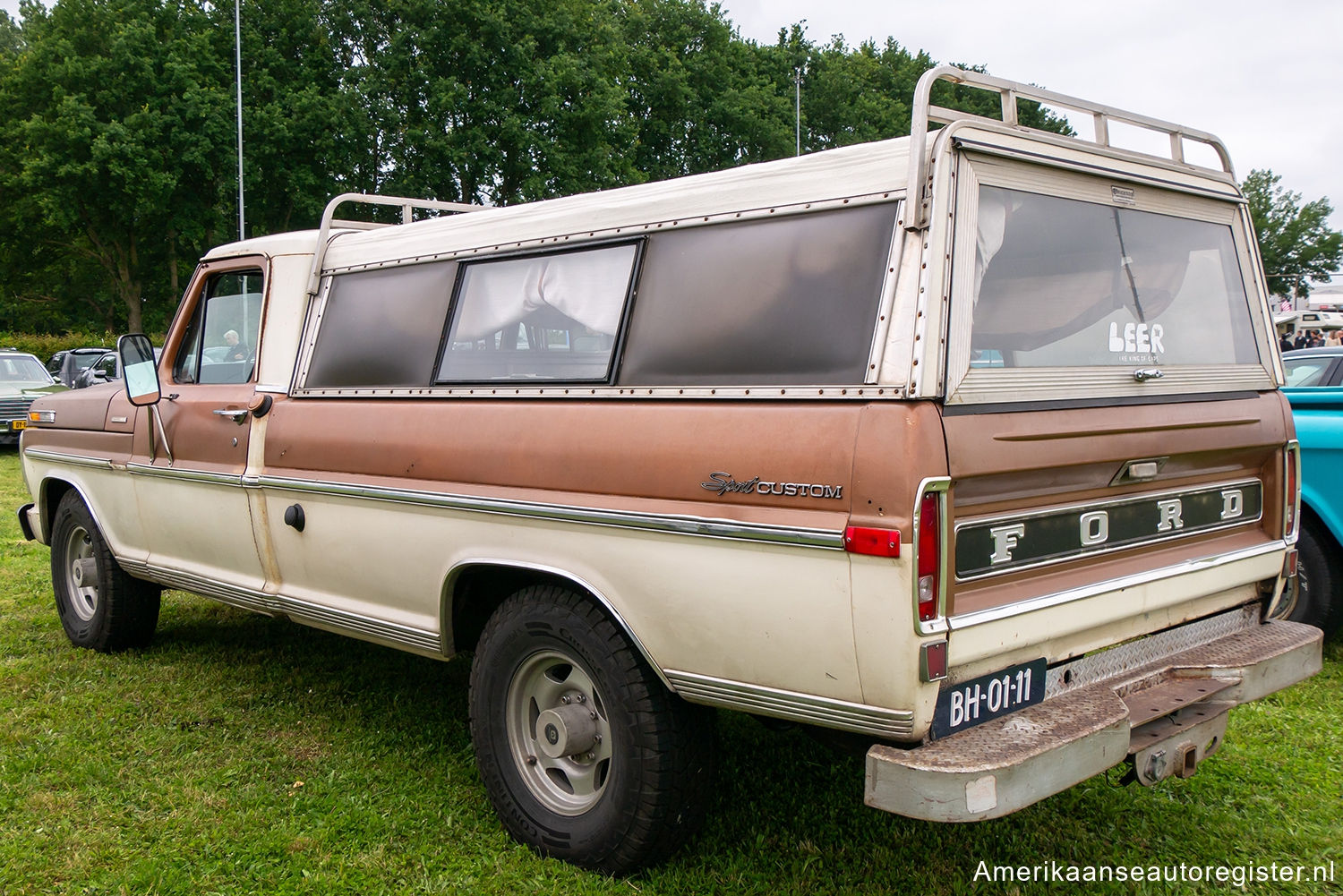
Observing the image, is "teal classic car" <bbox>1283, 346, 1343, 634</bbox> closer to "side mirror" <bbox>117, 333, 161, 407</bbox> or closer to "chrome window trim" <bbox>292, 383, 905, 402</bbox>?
"chrome window trim" <bbox>292, 383, 905, 402</bbox>

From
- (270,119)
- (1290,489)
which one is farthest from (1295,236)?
(1290,489)

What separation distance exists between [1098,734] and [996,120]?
1697mm

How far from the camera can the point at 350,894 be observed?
3295 mm

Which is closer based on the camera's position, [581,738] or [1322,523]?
[581,738]

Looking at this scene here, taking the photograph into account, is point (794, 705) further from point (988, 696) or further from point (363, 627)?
point (363, 627)

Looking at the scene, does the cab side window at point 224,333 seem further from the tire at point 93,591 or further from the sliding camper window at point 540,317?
the sliding camper window at point 540,317

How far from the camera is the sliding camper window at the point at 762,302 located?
279cm

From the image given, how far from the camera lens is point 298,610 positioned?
4355mm

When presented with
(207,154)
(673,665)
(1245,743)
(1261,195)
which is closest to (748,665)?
(673,665)

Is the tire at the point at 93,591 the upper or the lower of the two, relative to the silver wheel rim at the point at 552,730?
upper

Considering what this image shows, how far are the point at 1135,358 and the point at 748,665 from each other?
1.61m

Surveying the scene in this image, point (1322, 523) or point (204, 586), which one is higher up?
point (1322, 523)

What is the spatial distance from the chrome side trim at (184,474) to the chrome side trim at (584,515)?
0.24 meters

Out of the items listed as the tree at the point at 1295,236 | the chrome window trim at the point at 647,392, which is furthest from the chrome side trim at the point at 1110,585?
the tree at the point at 1295,236
